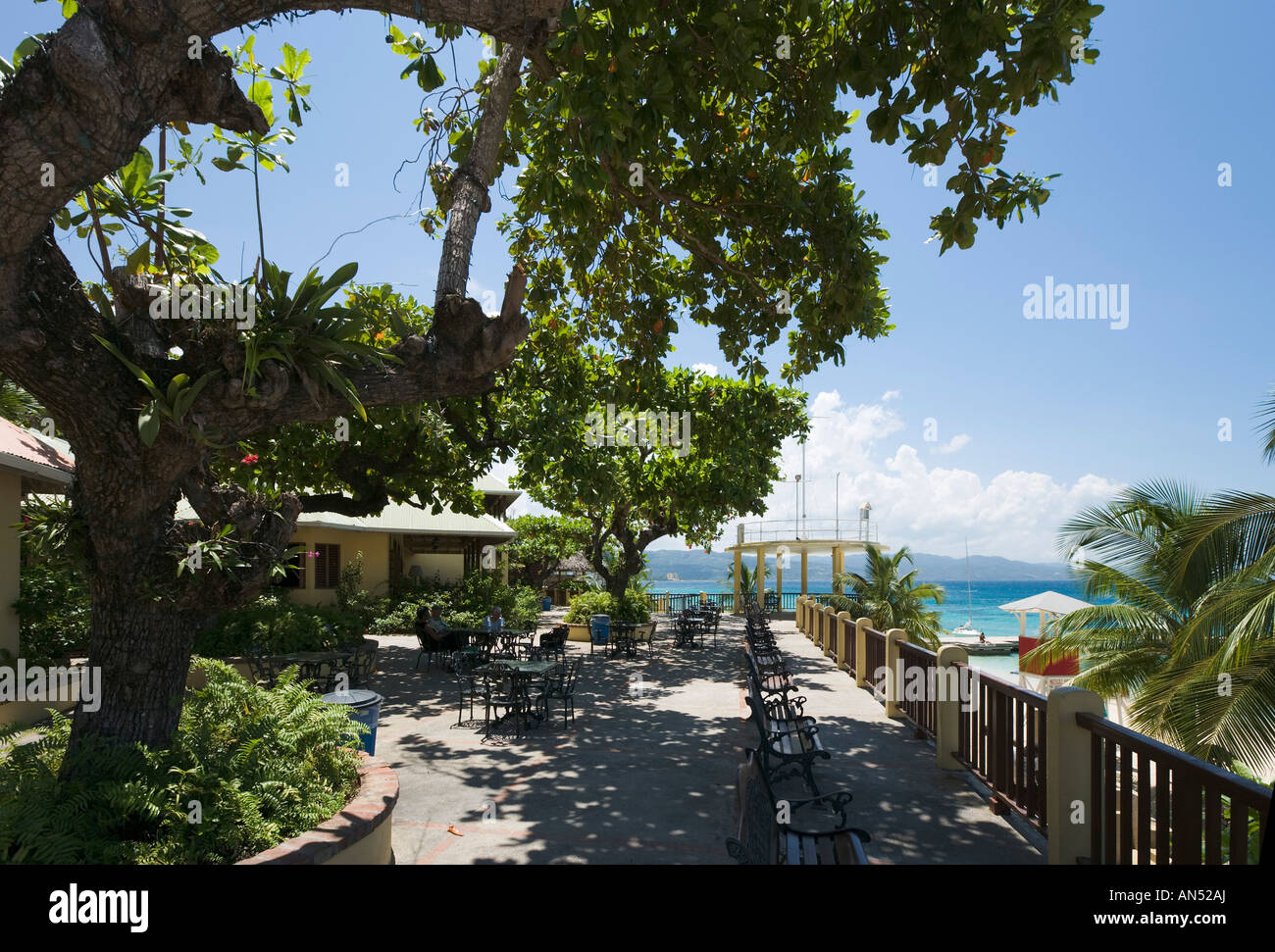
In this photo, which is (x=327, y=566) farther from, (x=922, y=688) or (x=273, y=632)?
(x=922, y=688)

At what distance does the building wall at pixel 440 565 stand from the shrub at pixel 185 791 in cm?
2139

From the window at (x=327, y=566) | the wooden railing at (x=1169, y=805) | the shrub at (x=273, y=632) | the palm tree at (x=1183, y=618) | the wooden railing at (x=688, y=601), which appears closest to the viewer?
the wooden railing at (x=1169, y=805)

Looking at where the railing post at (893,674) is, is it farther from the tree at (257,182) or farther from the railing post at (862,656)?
the tree at (257,182)

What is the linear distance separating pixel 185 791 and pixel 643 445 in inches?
500

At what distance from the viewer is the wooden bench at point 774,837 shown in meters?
3.21

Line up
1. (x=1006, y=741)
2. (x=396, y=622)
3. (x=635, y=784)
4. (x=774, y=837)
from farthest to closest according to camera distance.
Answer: (x=396, y=622)
(x=635, y=784)
(x=1006, y=741)
(x=774, y=837)

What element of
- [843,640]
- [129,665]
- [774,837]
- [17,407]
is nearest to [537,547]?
[843,640]

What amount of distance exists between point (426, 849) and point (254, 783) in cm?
162

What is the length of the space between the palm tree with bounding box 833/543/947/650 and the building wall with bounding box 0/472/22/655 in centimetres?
1732

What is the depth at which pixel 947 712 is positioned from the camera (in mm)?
7023

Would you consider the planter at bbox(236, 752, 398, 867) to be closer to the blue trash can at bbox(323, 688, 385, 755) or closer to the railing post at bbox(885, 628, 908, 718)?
the blue trash can at bbox(323, 688, 385, 755)

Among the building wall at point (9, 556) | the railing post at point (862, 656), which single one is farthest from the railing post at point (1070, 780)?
the building wall at point (9, 556)

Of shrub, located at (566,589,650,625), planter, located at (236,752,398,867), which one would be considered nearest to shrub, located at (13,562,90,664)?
planter, located at (236,752,398,867)

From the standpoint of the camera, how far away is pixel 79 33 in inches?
119
